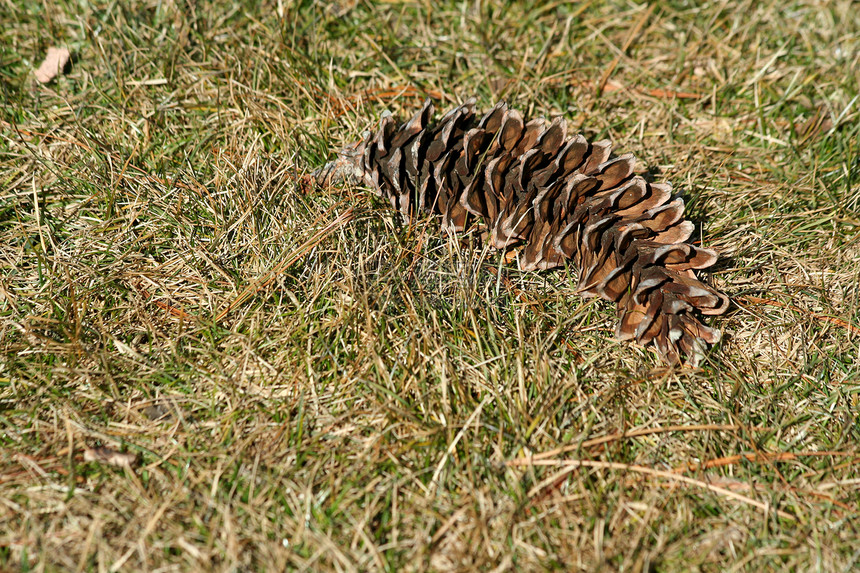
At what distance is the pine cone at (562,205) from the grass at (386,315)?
0.09 meters

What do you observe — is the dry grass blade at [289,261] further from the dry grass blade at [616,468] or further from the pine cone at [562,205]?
the dry grass blade at [616,468]

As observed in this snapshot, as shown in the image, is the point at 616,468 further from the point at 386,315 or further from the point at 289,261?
the point at 289,261

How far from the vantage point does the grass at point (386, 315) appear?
4.40 ft

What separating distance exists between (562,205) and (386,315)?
→ 1.71 ft

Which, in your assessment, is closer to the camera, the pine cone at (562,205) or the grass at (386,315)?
the grass at (386,315)

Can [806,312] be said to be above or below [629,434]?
above

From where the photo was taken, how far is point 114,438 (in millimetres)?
1434

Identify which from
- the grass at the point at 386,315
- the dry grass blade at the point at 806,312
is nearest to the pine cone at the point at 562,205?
the grass at the point at 386,315

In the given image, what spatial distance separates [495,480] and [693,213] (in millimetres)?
1020

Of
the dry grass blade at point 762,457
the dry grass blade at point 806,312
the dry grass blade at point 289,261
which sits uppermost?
the dry grass blade at point 806,312

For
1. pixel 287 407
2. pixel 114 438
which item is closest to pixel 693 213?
pixel 287 407

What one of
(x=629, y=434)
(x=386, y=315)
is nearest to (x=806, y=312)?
(x=629, y=434)

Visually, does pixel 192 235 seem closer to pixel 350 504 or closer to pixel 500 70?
pixel 350 504

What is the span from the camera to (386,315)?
5.29 feet
